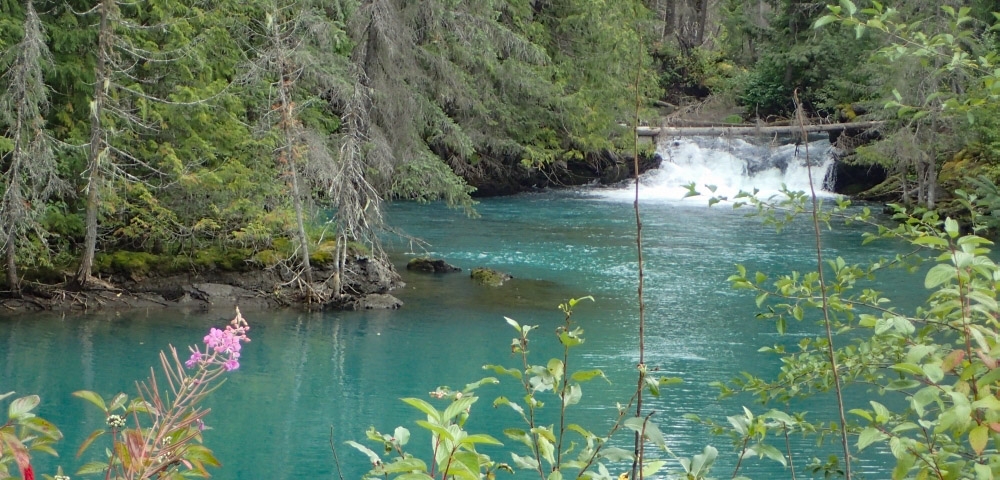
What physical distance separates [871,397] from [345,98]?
833cm

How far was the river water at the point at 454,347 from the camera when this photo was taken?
9359mm

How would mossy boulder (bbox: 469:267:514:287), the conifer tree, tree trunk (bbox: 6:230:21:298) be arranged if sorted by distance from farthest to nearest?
1. mossy boulder (bbox: 469:267:514:287)
2. the conifer tree
3. tree trunk (bbox: 6:230:21:298)

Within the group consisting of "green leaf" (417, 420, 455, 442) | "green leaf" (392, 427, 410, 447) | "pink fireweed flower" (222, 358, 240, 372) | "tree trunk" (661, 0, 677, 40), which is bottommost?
"green leaf" (392, 427, 410, 447)

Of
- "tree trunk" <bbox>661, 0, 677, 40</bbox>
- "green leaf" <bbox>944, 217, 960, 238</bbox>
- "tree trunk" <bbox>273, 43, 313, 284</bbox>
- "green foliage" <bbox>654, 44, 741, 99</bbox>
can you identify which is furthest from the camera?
"tree trunk" <bbox>661, 0, 677, 40</bbox>

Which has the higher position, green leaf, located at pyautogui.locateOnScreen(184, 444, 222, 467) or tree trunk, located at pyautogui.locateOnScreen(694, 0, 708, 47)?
tree trunk, located at pyautogui.locateOnScreen(694, 0, 708, 47)

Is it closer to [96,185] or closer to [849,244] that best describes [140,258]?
[96,185]

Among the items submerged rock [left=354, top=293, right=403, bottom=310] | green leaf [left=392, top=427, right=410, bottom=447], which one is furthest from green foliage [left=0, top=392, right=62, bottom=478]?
submerged rock [left=354, top=293, right=403, bottom=310]

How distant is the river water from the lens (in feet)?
30.7

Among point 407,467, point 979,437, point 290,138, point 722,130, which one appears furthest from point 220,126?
point 722,130

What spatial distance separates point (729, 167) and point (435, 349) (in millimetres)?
19750

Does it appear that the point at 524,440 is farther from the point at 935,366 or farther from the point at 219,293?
the point at 219,293

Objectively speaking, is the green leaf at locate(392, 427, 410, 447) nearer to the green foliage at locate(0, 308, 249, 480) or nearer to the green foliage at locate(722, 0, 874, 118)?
the green foliage at locate(0, 308, 249, 480)

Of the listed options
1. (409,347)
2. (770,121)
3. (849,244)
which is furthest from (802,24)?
(409,347)

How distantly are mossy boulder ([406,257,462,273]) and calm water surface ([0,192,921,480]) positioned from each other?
1.73 feet
